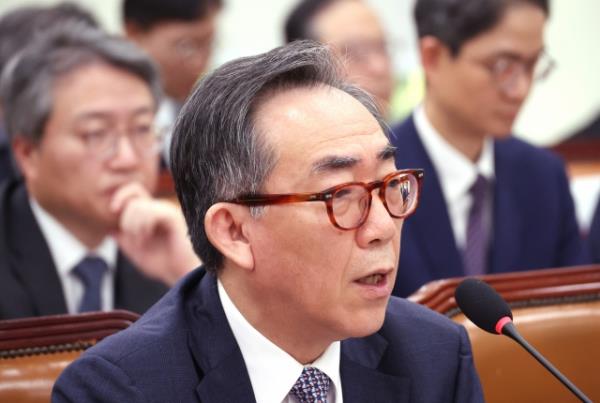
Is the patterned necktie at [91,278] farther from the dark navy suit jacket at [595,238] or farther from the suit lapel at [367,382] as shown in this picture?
the dark navy suit jacket at [595,238]

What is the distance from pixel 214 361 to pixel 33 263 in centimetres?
100

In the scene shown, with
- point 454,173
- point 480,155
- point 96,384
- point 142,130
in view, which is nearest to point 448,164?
point 454,173

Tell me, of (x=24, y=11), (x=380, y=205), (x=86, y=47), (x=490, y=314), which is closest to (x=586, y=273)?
(x=490, y=314)

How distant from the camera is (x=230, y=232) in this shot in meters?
1.59

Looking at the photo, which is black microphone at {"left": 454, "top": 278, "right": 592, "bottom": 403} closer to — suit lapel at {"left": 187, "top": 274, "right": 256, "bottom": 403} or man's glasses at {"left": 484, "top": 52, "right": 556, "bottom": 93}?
suit lapel at {"left": 187, "top": 274, "right": 256, "bottom": 403}

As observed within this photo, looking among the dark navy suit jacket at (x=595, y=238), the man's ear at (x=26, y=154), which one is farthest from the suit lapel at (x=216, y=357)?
the dark navy suit jacket at (x=595, y=238)

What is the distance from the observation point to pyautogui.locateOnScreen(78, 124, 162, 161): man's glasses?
2617 millimetres

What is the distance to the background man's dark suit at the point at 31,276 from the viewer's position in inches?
92.8

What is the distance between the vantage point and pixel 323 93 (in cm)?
159

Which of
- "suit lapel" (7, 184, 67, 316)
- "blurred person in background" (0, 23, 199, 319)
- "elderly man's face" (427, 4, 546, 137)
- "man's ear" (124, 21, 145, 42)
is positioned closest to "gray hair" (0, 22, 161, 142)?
"blurred person in background" (0, 23, 199, 319)

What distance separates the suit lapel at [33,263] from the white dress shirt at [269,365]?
34.1 inches

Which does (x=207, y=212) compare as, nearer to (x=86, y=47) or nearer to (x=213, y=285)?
(x=213, y=285)

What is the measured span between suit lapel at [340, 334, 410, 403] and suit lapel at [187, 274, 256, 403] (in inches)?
6.1

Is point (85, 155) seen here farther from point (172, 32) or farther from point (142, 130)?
point (172, 32)
